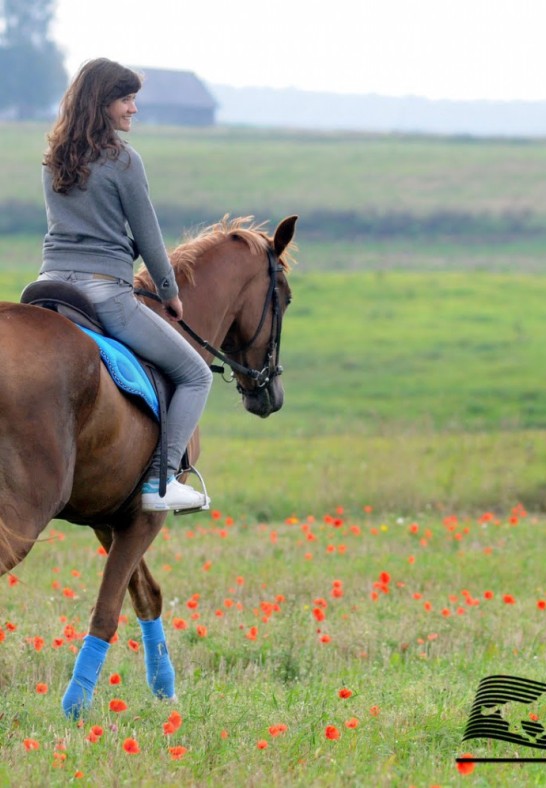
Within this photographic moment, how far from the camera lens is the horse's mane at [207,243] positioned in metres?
6.93

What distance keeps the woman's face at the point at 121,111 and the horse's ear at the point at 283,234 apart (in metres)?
1.40

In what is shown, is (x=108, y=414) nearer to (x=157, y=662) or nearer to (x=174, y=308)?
(x=174, y=308)

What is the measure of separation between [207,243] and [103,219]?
1172mm

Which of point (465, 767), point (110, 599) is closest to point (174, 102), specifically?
point (110, 599)

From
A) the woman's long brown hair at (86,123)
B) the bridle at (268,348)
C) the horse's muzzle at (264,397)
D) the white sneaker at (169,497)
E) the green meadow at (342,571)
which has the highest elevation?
the woman's long brown hair at (86,123)

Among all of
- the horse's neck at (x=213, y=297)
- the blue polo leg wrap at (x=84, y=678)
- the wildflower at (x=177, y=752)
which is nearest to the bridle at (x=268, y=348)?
the horse's neck at (x=213, y=297)

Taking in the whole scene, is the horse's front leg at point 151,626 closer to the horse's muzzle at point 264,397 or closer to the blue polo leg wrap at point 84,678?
the blue polo leg wrap at point 84,678

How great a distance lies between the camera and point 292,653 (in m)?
7.37

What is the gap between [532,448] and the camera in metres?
16.3

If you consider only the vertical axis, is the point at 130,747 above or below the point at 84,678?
above

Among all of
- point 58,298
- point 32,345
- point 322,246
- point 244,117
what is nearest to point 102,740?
point 32,345

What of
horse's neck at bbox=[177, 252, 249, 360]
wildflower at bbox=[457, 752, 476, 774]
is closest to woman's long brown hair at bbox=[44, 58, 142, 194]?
horse's neck at bbox=[177, 252, 249, 360]

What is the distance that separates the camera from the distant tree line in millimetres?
99125

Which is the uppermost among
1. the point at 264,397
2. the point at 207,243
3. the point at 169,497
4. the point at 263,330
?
the point at 207,243
